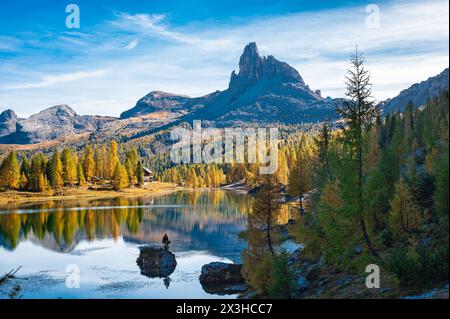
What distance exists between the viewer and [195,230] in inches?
3120

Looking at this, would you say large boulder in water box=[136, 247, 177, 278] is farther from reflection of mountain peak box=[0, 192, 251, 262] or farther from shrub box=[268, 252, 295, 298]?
shrub box=[268, 252, 295, 298]

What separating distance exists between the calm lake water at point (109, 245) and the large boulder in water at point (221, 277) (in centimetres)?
95

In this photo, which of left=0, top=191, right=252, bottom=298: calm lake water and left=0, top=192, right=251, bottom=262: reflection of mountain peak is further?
left=0, top=192, right=251, bottom=262: reflection of mountain peak

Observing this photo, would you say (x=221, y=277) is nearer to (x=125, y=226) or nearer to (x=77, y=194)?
(x=125, y=226)

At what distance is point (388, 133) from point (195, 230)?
62522 millimetres

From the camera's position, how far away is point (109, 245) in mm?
62625

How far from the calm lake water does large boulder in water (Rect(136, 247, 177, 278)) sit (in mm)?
953

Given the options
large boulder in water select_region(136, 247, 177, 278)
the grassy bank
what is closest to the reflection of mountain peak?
large boulder in water select_region(136, 247, 177, 278)

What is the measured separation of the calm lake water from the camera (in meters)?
40.2

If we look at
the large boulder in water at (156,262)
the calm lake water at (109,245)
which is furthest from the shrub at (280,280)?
the large boulder in water at (156,262)

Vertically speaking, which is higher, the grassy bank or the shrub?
the shrub

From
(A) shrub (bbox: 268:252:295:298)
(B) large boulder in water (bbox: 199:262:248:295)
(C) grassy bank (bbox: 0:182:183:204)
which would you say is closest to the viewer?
(A) shrub (bbox: 268:252:295:298)

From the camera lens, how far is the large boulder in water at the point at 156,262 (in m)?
46.7
